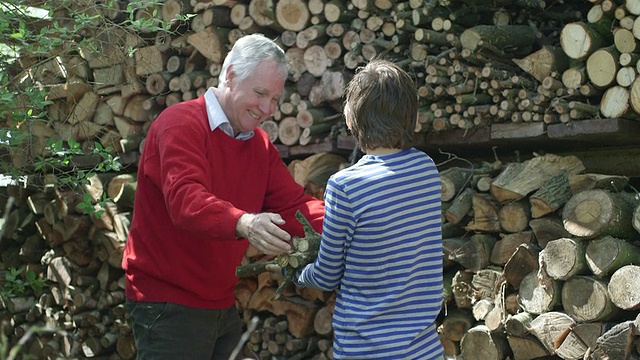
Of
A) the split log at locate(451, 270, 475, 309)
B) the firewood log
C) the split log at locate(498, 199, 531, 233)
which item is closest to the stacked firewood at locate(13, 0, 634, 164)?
the split log at locate(498, 199, 531, 233)

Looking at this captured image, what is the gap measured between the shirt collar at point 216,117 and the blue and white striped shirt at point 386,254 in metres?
0.89

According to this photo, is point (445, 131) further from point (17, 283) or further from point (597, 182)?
point (17, 283)

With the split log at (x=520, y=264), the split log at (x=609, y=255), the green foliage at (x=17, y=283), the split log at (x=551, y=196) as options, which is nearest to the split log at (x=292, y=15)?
the split log at (x=551, y=196)

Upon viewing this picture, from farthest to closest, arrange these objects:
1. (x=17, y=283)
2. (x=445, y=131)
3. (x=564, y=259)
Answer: (x=17, y=283) → (x=445, y=131) → (x=564, y=259)

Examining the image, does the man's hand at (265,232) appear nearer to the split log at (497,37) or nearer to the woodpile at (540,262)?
the woodpile at (540,262)

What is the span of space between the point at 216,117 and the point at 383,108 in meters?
0.95

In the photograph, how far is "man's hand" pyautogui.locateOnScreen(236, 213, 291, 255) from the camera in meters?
2.70

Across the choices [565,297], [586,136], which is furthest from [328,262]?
[586,136]

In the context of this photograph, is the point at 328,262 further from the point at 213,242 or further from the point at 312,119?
the point at 312,119

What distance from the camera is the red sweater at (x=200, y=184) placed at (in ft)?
10.1

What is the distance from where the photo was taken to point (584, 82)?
4.04 meters

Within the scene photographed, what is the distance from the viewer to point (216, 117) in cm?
330

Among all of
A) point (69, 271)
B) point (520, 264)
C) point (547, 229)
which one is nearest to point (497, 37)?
point (547, 229)

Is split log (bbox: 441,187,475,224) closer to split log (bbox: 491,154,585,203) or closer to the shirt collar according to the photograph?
split log (bbox: 491,154,585,203)
